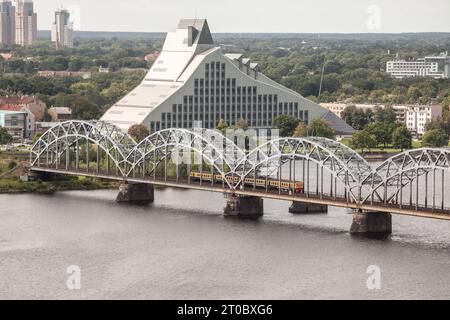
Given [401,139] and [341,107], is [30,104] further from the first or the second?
[401,139]

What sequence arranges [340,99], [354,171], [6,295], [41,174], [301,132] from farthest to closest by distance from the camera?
[340,99]
[301,132]
[41,174]
[354,171]
[6,295]

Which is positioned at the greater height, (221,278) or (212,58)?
(212,58)

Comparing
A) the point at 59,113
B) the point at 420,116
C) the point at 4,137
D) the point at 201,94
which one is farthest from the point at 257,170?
the point at 420,116

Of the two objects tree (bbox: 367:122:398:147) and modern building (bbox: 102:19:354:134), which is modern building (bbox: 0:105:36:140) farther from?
tree (bbox: 367:122:398:147)

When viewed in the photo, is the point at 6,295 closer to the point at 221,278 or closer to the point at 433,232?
the point at 221,278

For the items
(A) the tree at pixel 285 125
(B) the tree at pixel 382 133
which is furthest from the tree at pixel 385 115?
(A) the tree at pixel 285 125

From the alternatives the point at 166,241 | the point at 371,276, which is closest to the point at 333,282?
the point at 371,276

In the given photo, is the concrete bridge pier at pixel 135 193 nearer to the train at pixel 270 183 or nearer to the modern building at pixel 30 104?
the train at pixel 270 183
